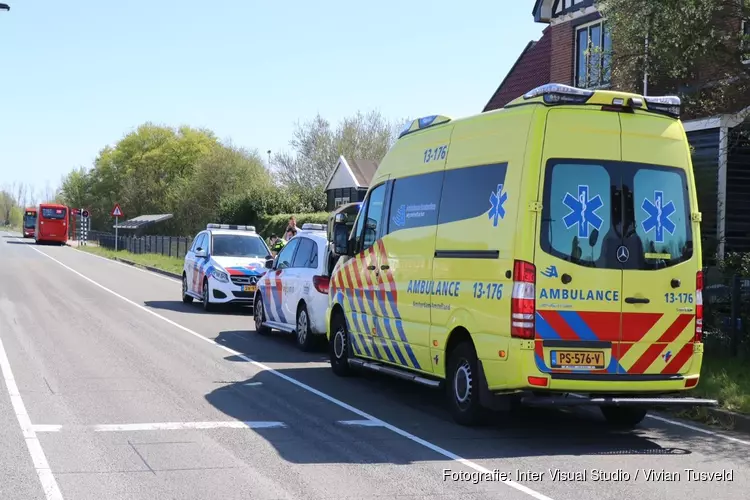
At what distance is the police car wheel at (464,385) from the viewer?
8.48m

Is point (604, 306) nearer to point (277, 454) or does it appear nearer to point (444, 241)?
point (444, 241)

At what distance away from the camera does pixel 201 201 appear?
206ft

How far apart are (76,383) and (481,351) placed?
4.89m

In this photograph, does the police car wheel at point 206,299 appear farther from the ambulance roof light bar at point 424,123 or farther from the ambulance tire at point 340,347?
the ambulance roof light bar at point 424,123

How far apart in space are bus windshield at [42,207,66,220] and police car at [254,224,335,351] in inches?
2385

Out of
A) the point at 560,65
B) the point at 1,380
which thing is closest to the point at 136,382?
the point at 1,380

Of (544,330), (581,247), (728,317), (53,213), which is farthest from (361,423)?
(53,213)

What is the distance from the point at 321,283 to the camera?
13.6 meters

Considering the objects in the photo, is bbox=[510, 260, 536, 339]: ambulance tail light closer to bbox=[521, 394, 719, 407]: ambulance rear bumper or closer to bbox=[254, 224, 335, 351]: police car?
bbox=[521, 394, 719, 407]: ambulance rear bumper

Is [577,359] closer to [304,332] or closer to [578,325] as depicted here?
[578,325]

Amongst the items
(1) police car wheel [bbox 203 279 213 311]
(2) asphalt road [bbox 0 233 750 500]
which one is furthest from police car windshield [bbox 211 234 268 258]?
(2) asphalt road [bbox 0 233 750 500]

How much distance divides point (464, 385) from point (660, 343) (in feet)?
5.98

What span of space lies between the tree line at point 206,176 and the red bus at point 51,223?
8503mm

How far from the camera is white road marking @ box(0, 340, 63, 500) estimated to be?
20.5 feet
